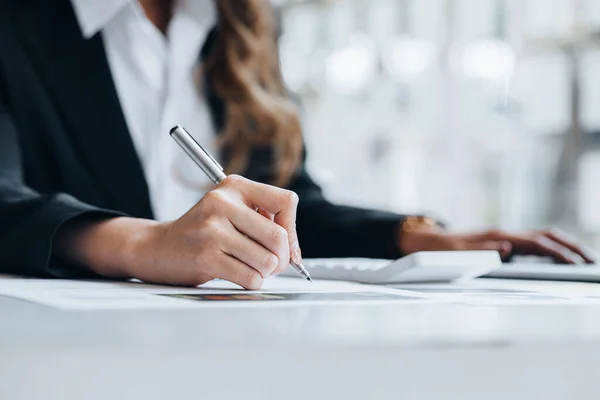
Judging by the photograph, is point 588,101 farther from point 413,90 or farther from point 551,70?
point 413,90

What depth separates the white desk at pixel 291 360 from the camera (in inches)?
9.9

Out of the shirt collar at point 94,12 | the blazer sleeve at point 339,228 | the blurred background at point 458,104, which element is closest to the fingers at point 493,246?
the blazer sleeve at point 339,228

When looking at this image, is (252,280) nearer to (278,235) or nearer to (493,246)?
(278,235)

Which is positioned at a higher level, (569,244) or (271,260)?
(271,260)

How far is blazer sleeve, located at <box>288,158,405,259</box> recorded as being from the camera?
3.84 feet

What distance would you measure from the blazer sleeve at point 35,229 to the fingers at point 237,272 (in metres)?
0.16

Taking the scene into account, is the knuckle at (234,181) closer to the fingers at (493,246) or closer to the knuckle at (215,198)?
the knuckle at (215,198)

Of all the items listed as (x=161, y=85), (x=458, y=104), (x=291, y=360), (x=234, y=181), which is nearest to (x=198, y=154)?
(x=234, y=181)

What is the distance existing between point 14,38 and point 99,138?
6.6 inches

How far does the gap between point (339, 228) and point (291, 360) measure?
1007mm

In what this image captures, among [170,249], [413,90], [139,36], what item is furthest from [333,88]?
[170,249]

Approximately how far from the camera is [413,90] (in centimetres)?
534

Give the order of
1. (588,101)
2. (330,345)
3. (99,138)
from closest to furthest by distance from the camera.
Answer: (330,345), (99,138), (588,101)

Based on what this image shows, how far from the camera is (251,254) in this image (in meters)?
0.58
